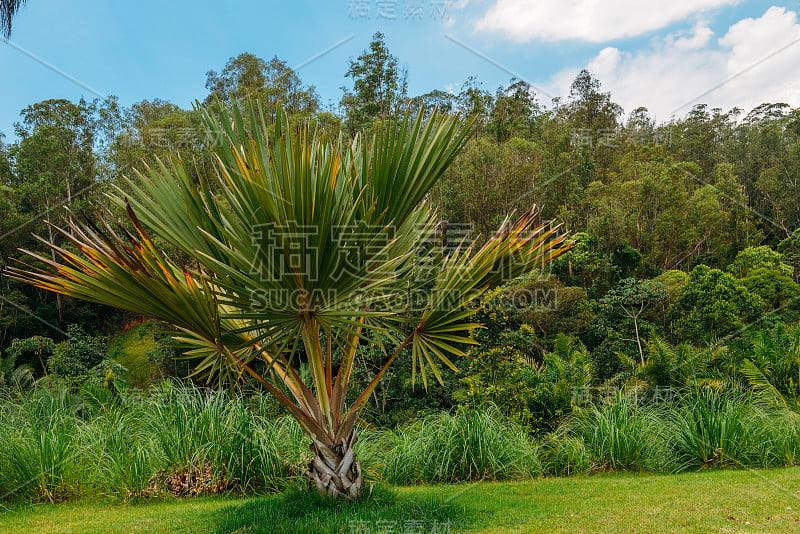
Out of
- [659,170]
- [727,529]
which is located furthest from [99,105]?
[727,529]

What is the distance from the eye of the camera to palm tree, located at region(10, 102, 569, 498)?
3301 mm

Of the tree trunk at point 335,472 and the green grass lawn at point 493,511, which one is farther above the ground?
the tree trunk at point 335,472

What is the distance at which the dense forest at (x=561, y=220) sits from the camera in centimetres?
1252

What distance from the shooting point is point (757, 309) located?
60.1 feet

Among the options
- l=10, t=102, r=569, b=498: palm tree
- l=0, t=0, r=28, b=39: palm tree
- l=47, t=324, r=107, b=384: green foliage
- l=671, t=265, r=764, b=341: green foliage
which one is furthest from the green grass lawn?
l=47, t=324, r=107, b=384: green foliage

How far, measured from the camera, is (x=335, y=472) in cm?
442

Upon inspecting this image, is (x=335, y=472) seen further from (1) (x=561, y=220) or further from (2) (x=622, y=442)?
(1) (x=561, y=220)

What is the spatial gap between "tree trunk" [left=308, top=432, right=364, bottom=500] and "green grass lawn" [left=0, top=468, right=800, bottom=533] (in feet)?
0.41

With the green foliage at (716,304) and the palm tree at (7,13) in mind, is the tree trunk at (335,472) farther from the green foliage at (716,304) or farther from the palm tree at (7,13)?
the green foliage at (716,304)

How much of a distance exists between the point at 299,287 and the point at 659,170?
27.3 metres

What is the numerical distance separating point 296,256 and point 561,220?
23.4m

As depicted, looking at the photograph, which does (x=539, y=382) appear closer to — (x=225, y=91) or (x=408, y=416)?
(x=408, y=416)

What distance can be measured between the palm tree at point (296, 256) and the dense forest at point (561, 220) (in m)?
5.02

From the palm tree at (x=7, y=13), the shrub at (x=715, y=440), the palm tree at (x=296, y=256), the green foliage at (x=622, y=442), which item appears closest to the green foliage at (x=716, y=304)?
the shrub at (x=715, y=440)
